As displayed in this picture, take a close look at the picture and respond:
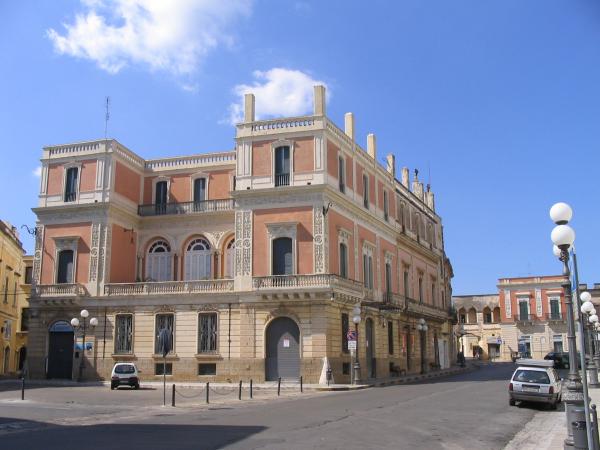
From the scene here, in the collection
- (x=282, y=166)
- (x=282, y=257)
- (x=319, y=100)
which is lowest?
(x=282, y=257)

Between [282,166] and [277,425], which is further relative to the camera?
[282,166]

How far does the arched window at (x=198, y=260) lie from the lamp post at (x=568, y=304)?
1241 inches

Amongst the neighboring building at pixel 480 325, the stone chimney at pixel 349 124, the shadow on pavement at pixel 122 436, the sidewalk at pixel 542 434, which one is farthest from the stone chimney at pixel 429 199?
the shadow on pavement at pixel 122 436

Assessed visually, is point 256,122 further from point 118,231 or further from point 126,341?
point 126,341

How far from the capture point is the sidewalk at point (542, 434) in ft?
42.3

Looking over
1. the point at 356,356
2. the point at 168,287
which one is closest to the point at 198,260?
the point at 168,287

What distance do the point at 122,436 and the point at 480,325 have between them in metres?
83.7

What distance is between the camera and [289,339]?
34.8 metres

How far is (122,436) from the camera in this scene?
14023 mm

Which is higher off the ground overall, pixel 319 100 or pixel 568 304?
pixel 319 100

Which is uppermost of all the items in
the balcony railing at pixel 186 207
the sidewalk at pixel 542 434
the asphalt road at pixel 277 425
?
the balcony railing at pixel 186 207

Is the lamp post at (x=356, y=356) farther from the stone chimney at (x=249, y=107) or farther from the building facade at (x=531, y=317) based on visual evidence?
the building facade at (x=531, y=317)

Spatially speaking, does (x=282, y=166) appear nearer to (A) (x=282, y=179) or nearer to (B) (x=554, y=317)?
(A) (x=282, y=179)

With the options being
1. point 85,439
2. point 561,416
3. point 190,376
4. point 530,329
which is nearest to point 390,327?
point 190,376
